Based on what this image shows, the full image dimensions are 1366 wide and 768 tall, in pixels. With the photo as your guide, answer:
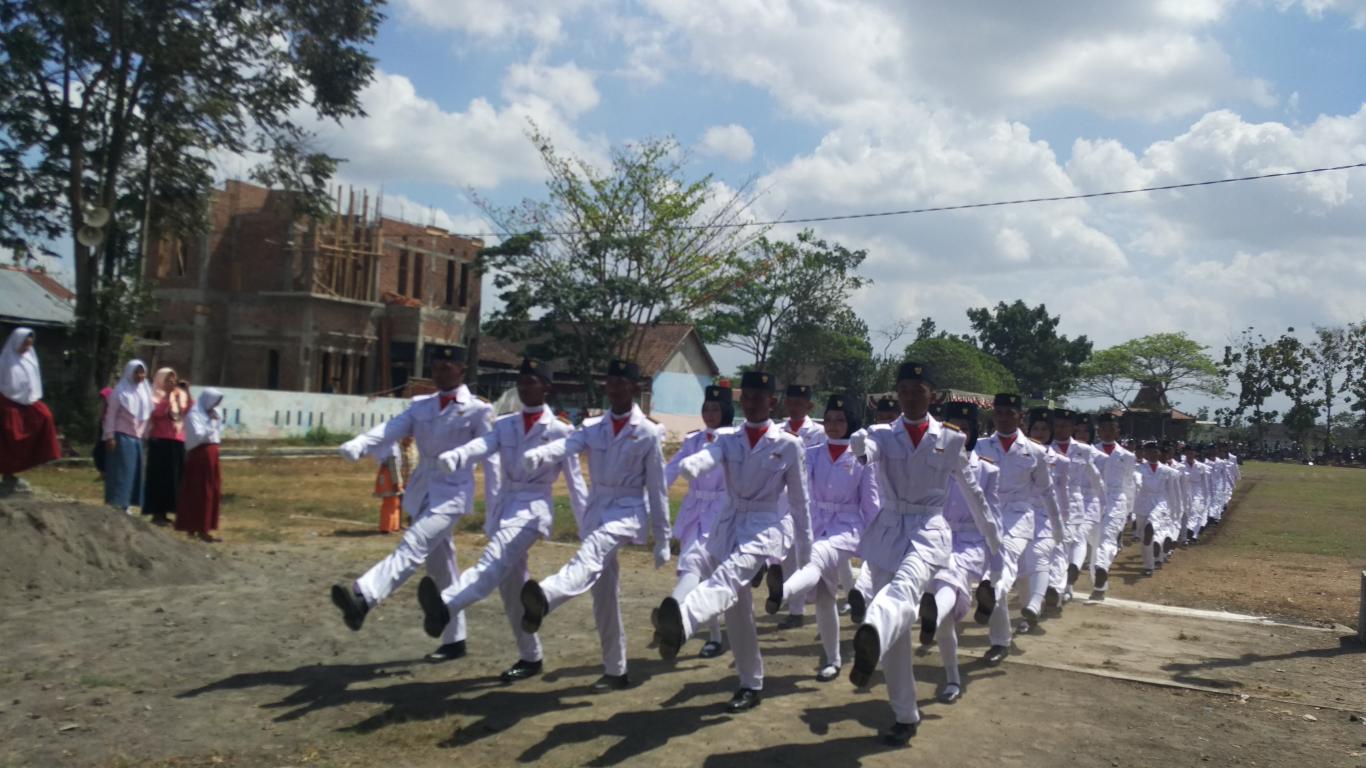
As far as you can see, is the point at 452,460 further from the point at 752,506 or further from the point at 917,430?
the point at 917,430

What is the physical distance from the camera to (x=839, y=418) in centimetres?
916

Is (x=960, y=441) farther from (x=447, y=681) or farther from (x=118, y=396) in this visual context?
(x=118, y=396)

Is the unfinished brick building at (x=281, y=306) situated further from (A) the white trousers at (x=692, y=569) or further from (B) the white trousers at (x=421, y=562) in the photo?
(A) the white trousers at (x=692, y=569)

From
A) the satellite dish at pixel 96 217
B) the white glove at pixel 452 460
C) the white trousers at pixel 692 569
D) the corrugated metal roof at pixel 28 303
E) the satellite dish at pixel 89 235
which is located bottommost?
the white trousers at pixel 692 569

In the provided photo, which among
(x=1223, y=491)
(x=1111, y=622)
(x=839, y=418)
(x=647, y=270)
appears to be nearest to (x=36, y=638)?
(x=839, y=418)

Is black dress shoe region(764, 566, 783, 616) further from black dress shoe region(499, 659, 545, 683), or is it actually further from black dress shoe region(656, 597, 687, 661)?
black dress shoe region(499, 659, 545, 683)

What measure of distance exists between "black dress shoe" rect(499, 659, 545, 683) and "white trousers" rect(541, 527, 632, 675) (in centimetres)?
47

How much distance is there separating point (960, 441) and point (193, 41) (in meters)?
24.9

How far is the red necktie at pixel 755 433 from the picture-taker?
692cm

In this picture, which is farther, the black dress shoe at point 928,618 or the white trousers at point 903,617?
the black dress shoe at point 928,618

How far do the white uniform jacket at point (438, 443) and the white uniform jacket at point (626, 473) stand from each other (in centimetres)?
74

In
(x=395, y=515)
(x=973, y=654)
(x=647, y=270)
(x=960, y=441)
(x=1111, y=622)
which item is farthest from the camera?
(x=647, y=270)

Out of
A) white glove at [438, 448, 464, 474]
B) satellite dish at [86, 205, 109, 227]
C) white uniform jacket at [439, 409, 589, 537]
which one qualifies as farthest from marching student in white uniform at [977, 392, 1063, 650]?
satellite dish at [86, 205, 109, 227]

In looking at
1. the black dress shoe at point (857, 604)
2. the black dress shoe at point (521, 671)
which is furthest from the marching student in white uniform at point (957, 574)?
the black dress shoe at point (521, 671)
